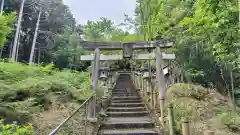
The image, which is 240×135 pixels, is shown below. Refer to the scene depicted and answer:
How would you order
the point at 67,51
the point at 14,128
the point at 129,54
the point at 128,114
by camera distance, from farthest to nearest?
the point at 67,51 < the point at 128,114 < the point at 129,54 < the point at 14,128

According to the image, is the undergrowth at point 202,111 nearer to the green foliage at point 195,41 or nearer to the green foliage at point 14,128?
the green foliage at point 195,41

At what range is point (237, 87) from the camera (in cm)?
873

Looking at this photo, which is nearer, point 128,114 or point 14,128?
point 14,128

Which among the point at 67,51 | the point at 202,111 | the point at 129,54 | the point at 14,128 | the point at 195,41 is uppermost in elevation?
the point at 67,51

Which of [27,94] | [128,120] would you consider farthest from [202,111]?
[27,94]

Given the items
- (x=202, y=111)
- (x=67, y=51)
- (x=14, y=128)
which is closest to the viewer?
(x=14, y=128)

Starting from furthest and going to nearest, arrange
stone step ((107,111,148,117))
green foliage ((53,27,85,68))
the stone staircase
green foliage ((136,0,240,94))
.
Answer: green foliage ((53,27,85,68)), stone step ((107,111,148,117)), the stone staircase, green foliage ((136,0,240,94))

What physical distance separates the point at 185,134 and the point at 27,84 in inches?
146

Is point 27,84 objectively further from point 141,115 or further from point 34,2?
point 34,2

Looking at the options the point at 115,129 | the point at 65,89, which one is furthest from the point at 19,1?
the point at 115,129

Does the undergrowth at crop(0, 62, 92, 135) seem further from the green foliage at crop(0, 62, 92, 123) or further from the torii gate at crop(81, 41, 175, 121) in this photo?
the torii gate at crop(81, 41, 175, 121)

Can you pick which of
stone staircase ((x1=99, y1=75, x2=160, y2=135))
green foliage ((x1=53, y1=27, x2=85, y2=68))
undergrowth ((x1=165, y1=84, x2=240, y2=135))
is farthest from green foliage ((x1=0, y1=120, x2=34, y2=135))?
green foliage ((x1=53, y1=27, x2=85, y2=68))

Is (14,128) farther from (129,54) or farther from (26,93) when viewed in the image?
(129,54)

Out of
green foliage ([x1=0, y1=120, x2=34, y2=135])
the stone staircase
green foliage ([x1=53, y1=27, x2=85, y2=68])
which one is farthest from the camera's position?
green foliage ([x1=53, y1=27, x2=85, y2=68])
